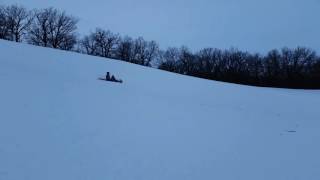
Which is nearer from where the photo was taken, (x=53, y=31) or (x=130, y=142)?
(x=130, y=142)

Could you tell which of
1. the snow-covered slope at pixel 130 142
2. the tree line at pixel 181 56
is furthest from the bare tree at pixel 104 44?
the snow-covered slope at pixel 130 142

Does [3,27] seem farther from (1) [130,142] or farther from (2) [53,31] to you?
(1) [130,142]

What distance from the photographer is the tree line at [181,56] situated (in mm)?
50125

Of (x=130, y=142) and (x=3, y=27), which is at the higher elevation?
(x=3, y=27)

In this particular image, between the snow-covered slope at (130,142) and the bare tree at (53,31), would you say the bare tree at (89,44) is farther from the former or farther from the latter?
the snow-covered slope at (130,142)

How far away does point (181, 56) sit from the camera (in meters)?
64.0

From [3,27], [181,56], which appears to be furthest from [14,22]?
[181,56]

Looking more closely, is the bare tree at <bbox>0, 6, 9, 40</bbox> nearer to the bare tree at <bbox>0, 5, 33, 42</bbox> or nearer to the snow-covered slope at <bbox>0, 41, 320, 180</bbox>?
the bare tree at <bbox>0, 5, 33, 42</bbox>

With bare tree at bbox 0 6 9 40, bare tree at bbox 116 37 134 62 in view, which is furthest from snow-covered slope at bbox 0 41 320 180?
bare tree at bbox 116 37 134 62

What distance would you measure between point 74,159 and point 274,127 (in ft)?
32.2

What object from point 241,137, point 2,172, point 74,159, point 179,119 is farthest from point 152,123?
point 2,172

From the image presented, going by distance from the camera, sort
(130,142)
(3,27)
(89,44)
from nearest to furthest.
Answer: (130,142)
(3,27)
(89,44)

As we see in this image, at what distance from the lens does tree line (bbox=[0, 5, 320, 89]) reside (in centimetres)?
5012

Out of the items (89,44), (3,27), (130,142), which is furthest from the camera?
(89,44)
